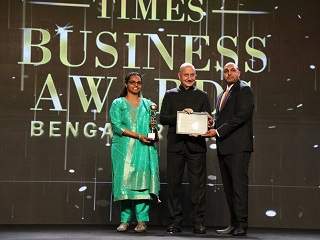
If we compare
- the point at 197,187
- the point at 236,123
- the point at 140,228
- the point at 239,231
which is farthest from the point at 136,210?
the point at 236,123

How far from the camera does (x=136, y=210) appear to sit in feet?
18.4

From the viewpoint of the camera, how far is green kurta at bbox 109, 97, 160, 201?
18.1 feet

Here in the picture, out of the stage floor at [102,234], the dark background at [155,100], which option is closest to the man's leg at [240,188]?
the stage floor at [102,234]

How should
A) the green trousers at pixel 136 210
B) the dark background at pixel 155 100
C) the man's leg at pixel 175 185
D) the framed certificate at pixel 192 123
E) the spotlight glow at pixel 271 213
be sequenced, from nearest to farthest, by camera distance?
the framed certificate at pixel 192 123
the man's leg at pixel 175 185
the green trousers at pixel 136 210
the dark background at pixel 155 100
the spotlight glow at pixel 271 213

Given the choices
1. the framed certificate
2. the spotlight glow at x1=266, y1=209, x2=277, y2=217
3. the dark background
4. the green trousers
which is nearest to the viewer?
the framed certificate

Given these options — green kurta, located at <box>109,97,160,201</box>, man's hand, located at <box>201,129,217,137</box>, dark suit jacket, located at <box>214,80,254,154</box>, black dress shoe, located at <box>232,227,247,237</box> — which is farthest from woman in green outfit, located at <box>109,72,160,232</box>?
black dress shoe, located at <box>232,227,247,237</box>

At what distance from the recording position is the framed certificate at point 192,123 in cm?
535

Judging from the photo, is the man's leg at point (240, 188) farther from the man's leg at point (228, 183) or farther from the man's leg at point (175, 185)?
the man's leg at point (175, 185)

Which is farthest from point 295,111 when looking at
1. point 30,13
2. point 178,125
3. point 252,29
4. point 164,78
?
point 30,13

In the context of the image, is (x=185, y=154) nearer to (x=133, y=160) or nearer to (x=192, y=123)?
(x=192, y=123)

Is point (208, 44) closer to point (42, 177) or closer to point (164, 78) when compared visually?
point (164, 78)

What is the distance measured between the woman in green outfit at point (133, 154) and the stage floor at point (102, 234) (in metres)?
0.24

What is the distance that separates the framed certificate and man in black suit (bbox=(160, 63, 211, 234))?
0.29ft

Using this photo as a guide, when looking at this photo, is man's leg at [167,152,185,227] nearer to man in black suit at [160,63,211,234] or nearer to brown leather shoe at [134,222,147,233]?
man in black suit at [160,63,211,234]
